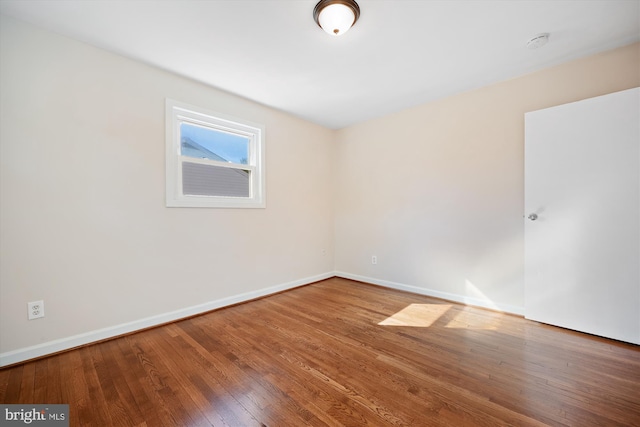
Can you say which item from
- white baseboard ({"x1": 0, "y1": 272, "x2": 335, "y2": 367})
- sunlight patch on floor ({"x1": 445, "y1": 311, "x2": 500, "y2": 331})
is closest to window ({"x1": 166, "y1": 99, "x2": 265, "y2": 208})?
white baseboard ({"x1": 0, "y1": 272, "x2": 335, "y2": 367})

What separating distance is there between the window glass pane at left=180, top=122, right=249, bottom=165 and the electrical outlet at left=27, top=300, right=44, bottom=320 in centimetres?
165

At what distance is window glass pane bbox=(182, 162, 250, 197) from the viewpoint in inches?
108

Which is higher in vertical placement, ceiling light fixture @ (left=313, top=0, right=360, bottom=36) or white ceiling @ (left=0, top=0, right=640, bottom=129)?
white ceiling @ (left=0, top=0, right=640, bottom=129)

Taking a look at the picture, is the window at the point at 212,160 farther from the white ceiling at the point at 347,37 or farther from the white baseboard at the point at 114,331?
the white baseboard at the point at 114,331

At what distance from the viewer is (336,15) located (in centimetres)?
172

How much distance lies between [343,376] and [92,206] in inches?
92.1

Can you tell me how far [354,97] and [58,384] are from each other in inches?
138

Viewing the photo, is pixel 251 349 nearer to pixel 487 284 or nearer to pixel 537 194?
pixel 487 284

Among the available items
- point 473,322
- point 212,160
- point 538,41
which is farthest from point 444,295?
point 212,160

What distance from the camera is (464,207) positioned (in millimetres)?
2973

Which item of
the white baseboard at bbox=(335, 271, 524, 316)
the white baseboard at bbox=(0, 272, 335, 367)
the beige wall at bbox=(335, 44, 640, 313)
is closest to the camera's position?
the white baseboard at bbox=(0, 272, 335, 367)

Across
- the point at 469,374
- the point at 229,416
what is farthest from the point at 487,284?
the point at 229,416

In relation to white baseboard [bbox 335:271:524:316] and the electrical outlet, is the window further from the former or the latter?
white baseboard [bbox 335:271:524:316]

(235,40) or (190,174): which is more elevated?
(235,40)
